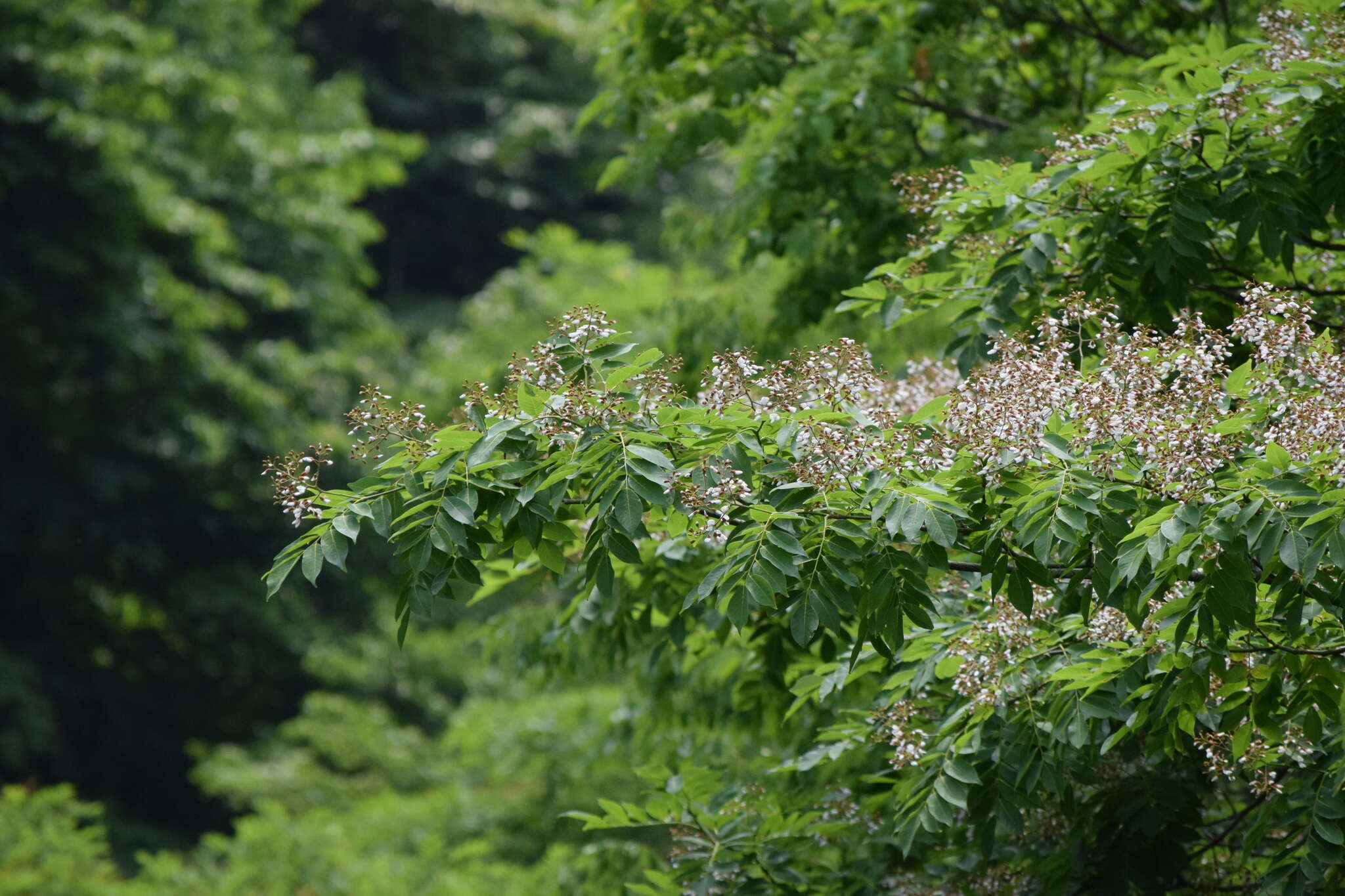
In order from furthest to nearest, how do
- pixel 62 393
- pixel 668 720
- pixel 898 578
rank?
pixel 62 393
pixel 668 720
pixel 898 578

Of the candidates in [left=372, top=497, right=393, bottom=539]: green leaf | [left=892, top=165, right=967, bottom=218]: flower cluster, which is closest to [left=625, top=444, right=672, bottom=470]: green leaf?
[left=372, top=497, right=393, bottom=539]: green leaf

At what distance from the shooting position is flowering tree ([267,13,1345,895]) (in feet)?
8.41

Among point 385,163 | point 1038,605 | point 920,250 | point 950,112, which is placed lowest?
Result: point 1038,605

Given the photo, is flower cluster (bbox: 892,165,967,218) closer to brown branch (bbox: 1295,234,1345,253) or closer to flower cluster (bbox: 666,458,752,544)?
brown branch (bbox: 1295,234,1345,253)

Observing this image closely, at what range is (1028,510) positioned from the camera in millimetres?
2564

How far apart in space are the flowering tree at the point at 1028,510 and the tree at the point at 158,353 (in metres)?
11.7

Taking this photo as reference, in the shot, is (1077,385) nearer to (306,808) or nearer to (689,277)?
(689,277)

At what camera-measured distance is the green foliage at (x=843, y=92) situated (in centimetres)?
509

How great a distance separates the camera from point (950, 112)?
5.27m

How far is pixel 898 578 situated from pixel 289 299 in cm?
1318

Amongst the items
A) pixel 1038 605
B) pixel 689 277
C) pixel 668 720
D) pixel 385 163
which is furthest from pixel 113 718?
pixel 1038 605

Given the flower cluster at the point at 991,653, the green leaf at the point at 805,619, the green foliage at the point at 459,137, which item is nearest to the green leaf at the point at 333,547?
the green leaf at the point at 805,619

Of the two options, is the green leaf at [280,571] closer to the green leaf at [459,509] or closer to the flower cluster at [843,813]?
the green leaf at [459,509]

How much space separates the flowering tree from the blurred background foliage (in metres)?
1.22
